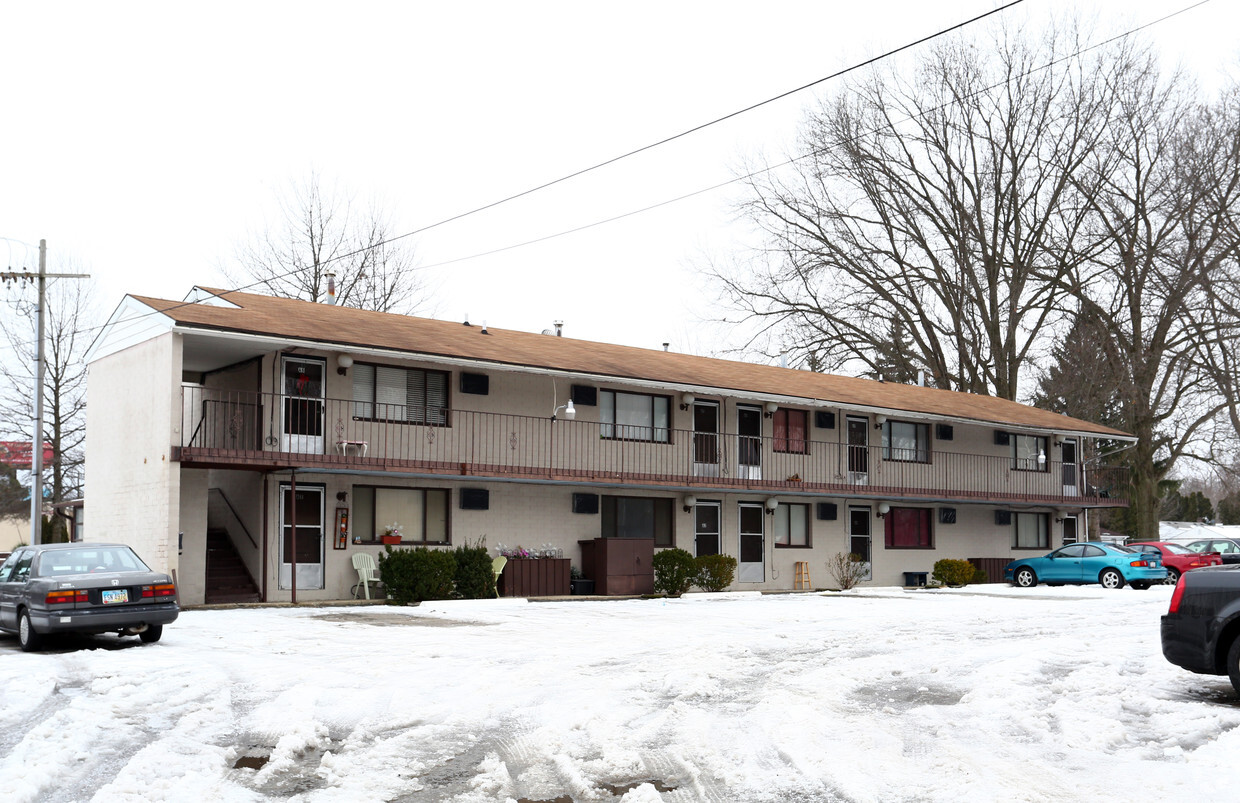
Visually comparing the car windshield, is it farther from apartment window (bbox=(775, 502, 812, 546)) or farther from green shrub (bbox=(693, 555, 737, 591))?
apartment window (bbox=(775, 502, 812, 546))

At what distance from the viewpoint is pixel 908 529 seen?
33469mm

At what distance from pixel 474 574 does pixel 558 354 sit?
6558 millimetres

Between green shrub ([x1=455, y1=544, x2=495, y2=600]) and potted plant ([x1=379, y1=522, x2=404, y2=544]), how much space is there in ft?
4.25

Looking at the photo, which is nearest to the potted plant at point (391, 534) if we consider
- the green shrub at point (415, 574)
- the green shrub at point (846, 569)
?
the green shrub at point (415, 574)

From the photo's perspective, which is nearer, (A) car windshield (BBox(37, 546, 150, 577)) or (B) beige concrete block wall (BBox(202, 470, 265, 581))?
(A) car windshield (BBox(37, 546, 150, 577))

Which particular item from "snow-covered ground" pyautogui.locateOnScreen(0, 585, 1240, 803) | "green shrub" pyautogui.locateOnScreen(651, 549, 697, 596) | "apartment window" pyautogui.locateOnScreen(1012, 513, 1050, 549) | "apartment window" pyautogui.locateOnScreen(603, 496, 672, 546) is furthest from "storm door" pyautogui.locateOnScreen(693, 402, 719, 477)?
"apartment window" pyautogui.locateOnScreen(1012, 513, 1050, 549)

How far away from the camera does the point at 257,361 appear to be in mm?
22078

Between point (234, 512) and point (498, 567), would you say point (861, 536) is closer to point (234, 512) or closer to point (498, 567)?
point (498, 567)

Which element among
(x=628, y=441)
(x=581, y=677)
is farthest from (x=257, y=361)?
(x=581, y=677)

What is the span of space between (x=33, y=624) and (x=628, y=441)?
15393 mm

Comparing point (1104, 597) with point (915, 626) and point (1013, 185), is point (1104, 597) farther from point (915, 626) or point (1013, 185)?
point (1013, 185)

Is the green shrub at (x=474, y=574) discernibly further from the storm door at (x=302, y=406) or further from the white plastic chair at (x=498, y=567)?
the storm door at (x=302, y=406)

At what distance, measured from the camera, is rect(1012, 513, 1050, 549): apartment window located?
3683 centimetres

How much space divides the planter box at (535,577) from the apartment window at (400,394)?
344 cm
